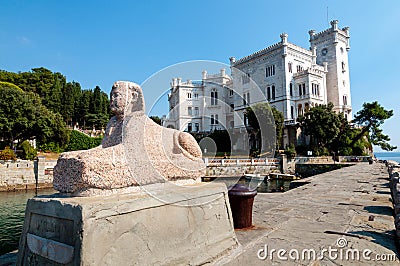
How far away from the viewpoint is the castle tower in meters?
38.0

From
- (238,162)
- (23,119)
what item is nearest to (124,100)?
(238,162)

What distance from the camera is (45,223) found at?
91.2 inches

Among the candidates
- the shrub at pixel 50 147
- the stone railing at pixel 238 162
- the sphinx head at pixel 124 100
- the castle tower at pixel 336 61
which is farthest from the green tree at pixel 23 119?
the castle tower at pixel 336 61

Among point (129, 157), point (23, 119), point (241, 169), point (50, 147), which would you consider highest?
point (23, 119)

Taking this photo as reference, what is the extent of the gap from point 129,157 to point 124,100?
780mm

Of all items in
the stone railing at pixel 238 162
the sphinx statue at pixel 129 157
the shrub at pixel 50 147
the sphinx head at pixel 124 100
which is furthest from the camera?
the shrub at pixel 50 147

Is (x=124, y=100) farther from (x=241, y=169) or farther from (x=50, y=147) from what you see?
(x=50, y=147)

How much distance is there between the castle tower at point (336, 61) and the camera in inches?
1495

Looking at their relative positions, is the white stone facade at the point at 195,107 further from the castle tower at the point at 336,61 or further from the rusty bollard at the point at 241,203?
the castle tower at the point at 336,61

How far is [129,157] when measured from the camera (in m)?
2.74

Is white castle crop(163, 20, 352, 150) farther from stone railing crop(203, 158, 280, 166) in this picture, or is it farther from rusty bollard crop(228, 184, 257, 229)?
rusty bollard crop(228, 184, 257, 229)

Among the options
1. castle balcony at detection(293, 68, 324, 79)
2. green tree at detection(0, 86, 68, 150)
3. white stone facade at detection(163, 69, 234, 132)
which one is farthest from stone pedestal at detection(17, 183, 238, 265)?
castle balcony at detection(293, 68, 324, 79)

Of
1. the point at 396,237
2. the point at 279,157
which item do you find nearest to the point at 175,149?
the point at 396,237

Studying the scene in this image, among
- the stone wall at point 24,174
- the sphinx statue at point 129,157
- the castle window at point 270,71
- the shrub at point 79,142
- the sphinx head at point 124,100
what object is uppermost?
the castle window at point 270,71
